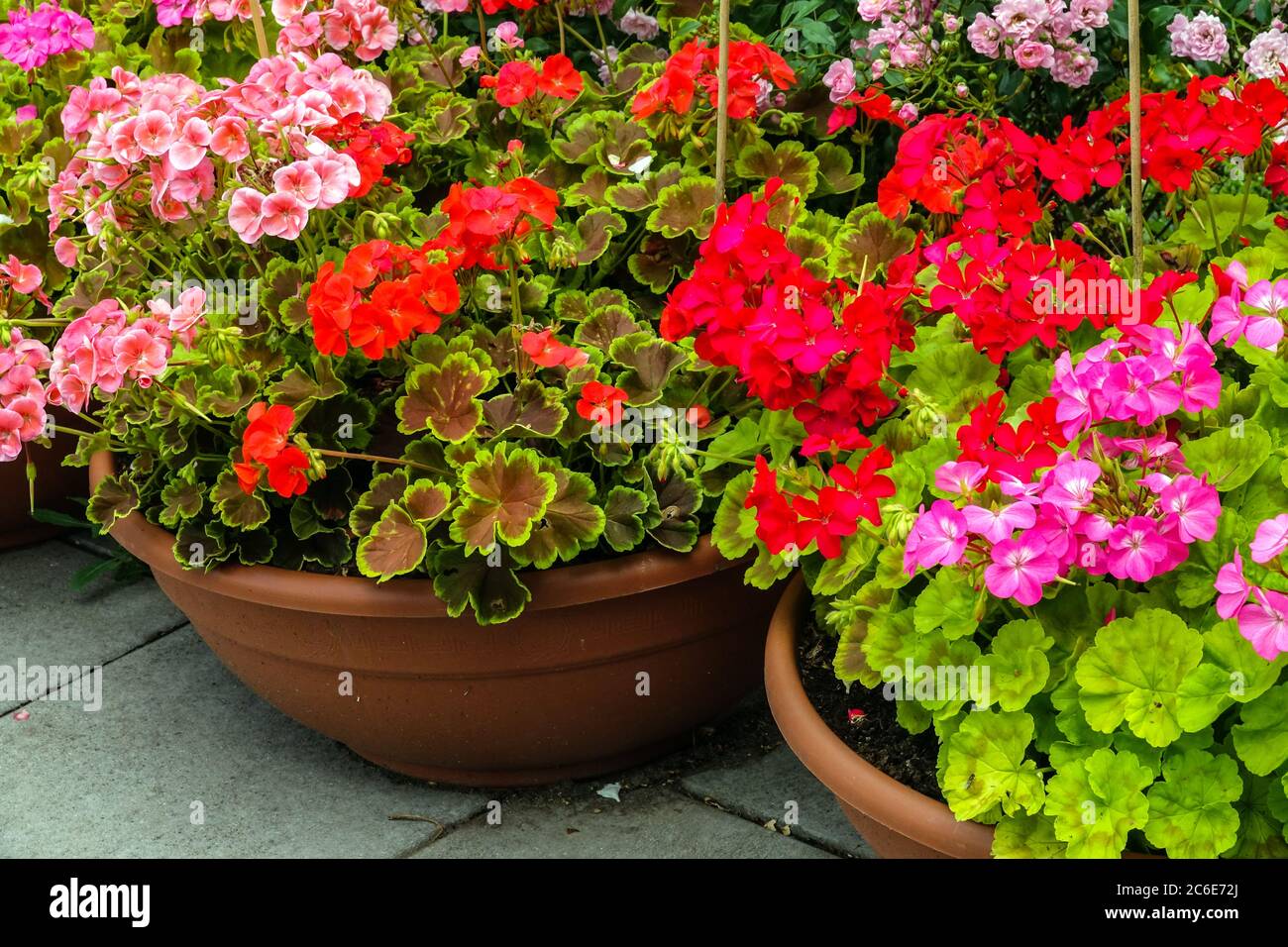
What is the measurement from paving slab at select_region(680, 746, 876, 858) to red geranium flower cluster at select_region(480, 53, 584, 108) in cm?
110

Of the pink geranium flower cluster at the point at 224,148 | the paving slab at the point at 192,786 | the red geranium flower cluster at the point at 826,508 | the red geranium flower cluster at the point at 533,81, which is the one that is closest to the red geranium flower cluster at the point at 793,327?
the red geranium flower cluster at the point at 826,508

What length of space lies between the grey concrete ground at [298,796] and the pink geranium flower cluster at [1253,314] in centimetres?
92

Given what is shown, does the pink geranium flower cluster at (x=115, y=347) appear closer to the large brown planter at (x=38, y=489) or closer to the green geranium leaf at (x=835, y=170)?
the green geranium leaf at (x=835, y=170)

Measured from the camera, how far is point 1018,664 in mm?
1623

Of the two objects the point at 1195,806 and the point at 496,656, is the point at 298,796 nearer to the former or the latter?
the point at 496,656

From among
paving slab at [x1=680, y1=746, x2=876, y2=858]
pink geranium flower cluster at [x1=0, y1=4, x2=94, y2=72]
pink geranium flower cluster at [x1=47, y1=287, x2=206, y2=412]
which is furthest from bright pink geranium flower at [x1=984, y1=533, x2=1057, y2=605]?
pink geranium flower cluster at [x1=0, y1=4, x2=94, y2=72]

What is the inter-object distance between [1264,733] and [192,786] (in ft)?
5.23

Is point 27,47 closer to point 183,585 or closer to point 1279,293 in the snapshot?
point 183,585

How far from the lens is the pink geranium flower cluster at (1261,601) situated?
4.48 feet

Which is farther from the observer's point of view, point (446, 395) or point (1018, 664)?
point (446, 395)

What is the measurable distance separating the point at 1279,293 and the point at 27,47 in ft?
7.45

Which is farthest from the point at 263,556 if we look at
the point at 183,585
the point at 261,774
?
the point at 261,774

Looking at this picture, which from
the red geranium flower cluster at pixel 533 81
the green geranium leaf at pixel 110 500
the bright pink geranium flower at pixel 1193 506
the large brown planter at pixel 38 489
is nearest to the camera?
the bright pink geranium flower at pixel 1193 506

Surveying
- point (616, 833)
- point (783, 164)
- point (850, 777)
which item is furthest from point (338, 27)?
point (850, 777)
